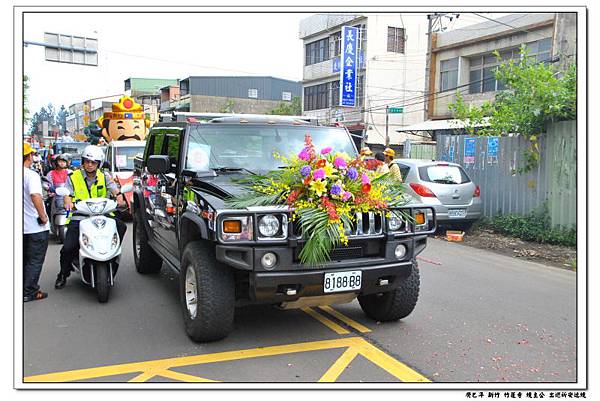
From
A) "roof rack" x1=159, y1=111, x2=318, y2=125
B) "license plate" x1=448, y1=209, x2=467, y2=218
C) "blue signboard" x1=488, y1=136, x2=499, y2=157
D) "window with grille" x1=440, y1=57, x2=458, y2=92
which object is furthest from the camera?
"window with grille" x1=440, y1=57, x2=458, y2=92

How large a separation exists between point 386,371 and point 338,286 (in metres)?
0.73

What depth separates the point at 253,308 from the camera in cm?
563

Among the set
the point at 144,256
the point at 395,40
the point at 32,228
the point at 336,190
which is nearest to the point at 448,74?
the point at 395,40

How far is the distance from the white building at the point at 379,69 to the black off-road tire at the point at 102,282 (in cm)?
2295

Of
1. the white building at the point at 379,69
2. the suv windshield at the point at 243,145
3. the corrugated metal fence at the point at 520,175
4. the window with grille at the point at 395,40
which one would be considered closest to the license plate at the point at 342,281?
the suv windshield at the point at 243,145

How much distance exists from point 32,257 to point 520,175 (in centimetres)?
878

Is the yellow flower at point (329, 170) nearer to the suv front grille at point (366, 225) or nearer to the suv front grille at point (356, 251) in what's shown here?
the suv front grille at point (366, 225)

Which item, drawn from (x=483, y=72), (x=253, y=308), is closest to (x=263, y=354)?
(x=253, y=308)

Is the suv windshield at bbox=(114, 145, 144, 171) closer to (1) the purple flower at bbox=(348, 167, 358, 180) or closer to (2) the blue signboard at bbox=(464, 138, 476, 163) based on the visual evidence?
(2) the blue signboard at bbox=(464, 138, 476, 163)

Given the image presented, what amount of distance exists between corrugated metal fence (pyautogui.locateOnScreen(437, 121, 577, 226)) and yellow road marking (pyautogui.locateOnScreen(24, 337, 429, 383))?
253 inches

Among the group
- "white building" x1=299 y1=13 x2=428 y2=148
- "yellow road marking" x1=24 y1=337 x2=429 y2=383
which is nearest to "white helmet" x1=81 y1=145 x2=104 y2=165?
"yellow road marking" x1=24 y1=337 x2=429 y2=383

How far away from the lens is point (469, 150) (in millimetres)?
12250

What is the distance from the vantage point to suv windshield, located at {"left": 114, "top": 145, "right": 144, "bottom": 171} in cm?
1250

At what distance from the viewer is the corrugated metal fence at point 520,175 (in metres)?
9.48
